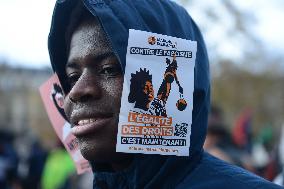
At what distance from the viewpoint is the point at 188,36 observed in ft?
8.36

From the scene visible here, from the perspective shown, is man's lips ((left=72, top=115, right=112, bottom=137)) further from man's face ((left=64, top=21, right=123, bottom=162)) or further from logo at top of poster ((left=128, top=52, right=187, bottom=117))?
logo at top of poster ((left=128, top=52, right=187, bottom=117))

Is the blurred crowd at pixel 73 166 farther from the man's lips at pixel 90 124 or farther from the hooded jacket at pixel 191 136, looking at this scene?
the man's lips at pixel 90 124

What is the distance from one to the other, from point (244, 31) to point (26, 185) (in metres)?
15.7

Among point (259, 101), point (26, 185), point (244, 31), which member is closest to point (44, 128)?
point (259, 101)

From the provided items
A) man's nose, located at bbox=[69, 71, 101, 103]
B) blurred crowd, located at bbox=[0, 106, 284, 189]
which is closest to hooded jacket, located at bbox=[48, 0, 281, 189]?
man's nose, located at bbox=[69, 71, 101, 103]

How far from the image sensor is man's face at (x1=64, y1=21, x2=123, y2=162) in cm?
233

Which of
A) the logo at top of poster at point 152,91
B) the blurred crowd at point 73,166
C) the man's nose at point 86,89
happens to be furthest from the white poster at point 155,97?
the blurred crowd at point 73,166

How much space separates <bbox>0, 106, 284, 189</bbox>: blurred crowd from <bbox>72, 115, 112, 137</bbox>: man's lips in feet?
11.1

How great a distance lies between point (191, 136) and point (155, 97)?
0.69 feet

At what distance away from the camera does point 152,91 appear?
2387 mm

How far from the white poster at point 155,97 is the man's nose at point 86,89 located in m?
0.11

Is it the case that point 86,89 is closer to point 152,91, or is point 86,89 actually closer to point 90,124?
point 90,124

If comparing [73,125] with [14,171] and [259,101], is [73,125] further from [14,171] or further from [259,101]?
[259,101]

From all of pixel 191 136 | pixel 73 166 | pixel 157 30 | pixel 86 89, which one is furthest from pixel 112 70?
pixel 73 166
